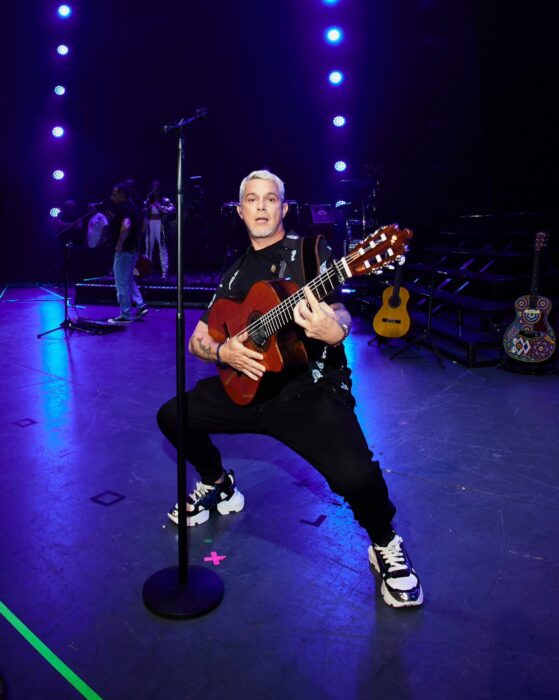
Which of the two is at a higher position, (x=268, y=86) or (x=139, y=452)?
(x=268, y=86)

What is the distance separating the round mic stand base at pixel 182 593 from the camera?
2352mm

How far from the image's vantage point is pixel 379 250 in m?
2.21

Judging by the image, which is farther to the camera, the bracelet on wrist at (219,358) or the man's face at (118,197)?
the man's face at (118,197)

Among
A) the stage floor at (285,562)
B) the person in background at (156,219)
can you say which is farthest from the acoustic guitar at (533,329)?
the person in background at (156,219)

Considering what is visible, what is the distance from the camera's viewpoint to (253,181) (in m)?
2.76

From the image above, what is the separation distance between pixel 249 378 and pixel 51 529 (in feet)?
4.64

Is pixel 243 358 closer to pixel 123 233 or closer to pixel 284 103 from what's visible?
pixel 123 233

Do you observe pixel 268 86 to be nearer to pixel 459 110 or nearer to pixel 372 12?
pixel 372 12

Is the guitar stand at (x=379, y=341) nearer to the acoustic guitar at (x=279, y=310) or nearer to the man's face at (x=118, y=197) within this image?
the man's face at (x=118, y=197)

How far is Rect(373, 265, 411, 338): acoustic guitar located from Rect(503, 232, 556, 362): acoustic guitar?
111 centimetres

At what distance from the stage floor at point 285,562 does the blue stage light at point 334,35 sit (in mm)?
9212

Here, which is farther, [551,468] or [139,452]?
[139,452]

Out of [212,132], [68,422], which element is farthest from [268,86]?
[68,422]

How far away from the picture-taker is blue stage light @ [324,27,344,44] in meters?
11.6
